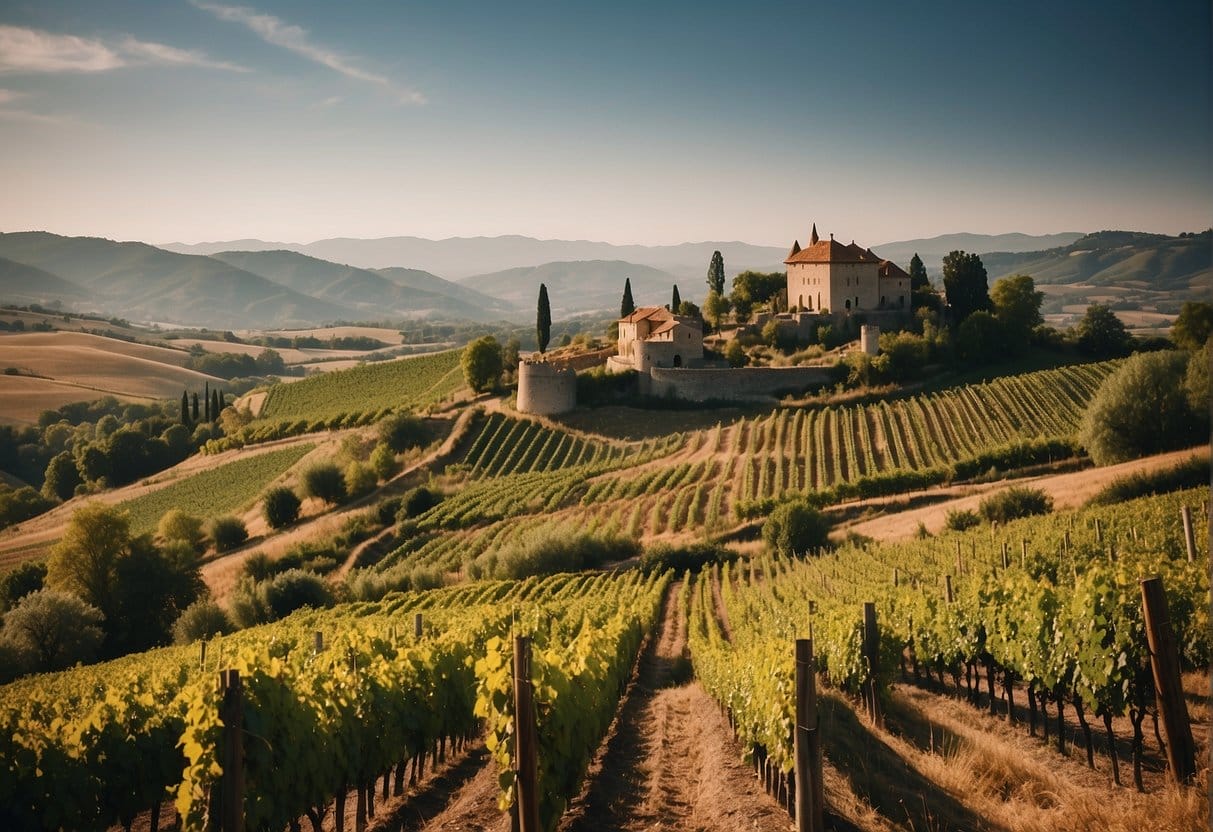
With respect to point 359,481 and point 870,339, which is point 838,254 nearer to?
point 870,339

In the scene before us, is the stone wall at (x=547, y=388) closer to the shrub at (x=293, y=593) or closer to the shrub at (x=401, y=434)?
the shrub at (x=401, y=434)

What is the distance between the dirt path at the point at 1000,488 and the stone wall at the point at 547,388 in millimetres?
22988

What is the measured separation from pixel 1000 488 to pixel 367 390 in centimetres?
5084

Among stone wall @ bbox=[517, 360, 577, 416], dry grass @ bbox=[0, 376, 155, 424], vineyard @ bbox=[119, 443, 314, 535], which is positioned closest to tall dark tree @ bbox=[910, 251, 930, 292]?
stone wall @ bbox=[517, 360, 577, 416]

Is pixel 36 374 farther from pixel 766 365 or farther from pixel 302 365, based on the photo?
pixel 766 365

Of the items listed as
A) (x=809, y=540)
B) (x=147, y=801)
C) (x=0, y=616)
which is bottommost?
(x=0, y=616)

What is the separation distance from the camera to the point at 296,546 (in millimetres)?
41781

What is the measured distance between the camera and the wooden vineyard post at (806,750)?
20.3 ft

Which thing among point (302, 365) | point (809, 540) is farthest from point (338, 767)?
point (302, 365)

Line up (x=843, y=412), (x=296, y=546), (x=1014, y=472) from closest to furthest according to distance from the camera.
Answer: (x=1014, y=472) < (x=296, y=546) < (x=843, y=412)

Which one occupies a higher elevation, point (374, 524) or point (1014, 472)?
point (1014, 472)

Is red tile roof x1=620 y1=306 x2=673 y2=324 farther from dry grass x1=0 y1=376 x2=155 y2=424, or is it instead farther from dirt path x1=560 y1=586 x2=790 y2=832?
dry grass x1=0 y1=376 x2=155 y2=424

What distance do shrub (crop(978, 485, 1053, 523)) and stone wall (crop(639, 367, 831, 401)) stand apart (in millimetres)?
23552

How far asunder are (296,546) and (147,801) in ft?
114
